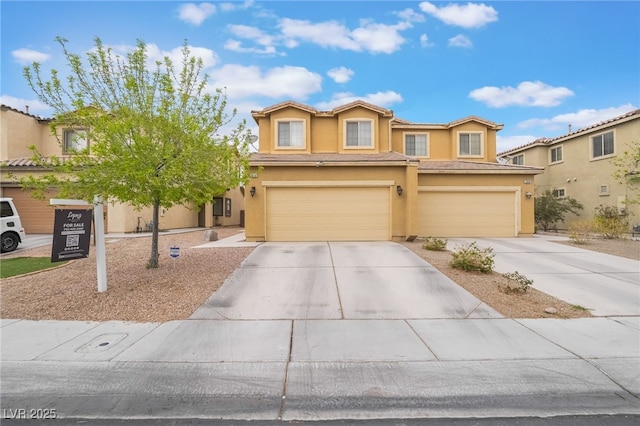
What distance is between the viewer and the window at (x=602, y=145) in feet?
58.6

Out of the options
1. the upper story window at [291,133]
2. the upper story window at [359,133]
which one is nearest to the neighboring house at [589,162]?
the upper story window at [359,133]

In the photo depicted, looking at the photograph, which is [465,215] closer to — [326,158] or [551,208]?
[326,158]

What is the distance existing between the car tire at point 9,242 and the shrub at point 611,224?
81.4 feet

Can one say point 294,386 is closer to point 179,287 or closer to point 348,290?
point 348,290

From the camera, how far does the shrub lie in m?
14.9

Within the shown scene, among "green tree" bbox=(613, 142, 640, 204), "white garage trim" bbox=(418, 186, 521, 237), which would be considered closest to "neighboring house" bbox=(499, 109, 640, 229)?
"green tree" bbox=(613, 142, 640, 204)

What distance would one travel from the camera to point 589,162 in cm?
1908

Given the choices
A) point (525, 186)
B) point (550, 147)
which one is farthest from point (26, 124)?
point (550, 147)

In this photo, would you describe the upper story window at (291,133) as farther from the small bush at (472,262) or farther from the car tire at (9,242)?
the car tire at (9,242)

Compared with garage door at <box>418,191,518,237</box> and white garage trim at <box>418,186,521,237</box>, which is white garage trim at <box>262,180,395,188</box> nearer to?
white garage trim at <box>418,186,521,237</box>

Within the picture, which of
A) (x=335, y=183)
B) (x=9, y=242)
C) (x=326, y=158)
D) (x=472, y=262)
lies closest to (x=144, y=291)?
(x=472, y=262)

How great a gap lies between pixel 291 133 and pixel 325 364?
41.8 ft

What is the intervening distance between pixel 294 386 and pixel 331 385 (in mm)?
414

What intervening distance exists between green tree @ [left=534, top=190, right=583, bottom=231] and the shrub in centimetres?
200
